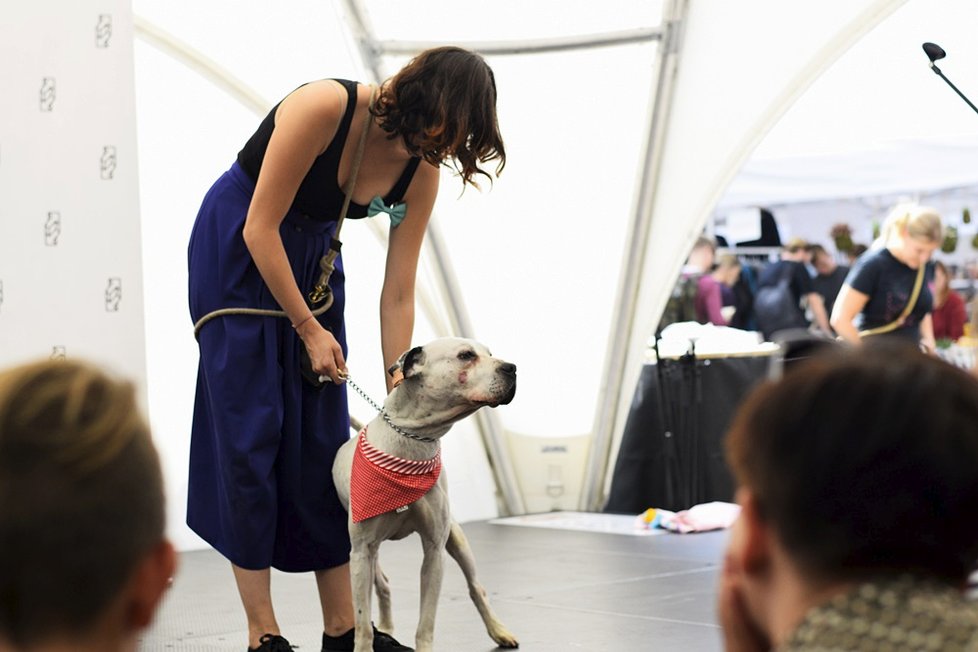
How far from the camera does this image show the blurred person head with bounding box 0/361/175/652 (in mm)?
1016

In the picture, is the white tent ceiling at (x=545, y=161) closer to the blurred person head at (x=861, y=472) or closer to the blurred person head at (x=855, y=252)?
the blurred person head at (x=855, y=252)

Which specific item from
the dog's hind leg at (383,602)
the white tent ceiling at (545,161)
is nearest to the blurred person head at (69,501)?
the dog's hind leg at (383,602)

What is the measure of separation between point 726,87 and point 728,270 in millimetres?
3848

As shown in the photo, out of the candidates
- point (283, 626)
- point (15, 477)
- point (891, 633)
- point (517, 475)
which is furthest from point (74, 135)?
point (517, 475)

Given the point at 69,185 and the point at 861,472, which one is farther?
the point at 69,185

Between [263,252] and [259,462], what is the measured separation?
0.55 metres

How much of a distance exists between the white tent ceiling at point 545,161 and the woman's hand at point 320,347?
365 centimetres

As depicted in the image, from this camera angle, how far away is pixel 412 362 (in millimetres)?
3398

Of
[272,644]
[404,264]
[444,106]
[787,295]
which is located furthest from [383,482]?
[787,295]

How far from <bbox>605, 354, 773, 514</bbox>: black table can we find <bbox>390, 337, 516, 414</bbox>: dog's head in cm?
487

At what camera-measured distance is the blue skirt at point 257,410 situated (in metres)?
3.42

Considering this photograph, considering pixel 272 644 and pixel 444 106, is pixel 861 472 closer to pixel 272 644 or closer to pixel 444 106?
pixel 444 106

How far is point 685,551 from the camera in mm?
6555

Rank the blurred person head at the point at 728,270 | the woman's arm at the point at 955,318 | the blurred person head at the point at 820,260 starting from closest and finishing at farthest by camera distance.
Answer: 1. the woman's arm at the point at 955,318
2. the blurred person head at the point at 728,270
3. the blurred person head at the point at 820,260
